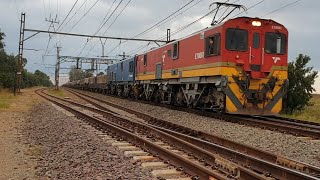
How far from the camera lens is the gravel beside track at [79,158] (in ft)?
22.5

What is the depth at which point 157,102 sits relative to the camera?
2548 centimetres

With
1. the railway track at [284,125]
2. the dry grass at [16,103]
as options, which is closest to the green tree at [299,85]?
the railway track at [284,125]

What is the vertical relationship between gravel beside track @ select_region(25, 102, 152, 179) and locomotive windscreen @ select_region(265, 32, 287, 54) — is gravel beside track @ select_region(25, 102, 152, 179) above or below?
below

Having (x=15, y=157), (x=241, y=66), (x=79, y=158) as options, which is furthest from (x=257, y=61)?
(x=15, y=157)

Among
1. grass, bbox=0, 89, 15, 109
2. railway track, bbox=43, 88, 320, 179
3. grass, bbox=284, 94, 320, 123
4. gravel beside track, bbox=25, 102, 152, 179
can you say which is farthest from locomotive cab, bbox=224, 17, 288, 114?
grass, bbox=0, 89, 15, 109

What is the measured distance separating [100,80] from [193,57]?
33.3 meters

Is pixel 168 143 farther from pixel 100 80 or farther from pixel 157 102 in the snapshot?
pixel 100 80

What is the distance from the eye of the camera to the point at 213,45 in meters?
16.1

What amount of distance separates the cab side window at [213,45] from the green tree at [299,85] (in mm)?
13551

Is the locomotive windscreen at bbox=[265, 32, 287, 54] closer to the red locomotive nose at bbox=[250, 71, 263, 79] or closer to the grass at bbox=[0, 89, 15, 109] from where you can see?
the red locomotive nose at bbox=[250, 71, 263, 79]

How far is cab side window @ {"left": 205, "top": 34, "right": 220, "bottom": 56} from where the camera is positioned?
619 inches

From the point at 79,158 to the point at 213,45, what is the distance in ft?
30.5

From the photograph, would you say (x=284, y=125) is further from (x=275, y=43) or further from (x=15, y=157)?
(x=15, y=157)

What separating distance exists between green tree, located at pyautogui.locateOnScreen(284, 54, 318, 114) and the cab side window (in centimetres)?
1355
